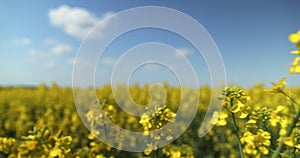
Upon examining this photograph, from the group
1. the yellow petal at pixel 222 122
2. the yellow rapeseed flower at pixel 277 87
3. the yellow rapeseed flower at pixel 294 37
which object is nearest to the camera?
the yellow rapeseed flower at pixel 294 37

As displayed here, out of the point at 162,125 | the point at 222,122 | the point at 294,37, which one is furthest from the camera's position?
the point at 162,125

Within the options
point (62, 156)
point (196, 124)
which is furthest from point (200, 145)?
point (62, 156)

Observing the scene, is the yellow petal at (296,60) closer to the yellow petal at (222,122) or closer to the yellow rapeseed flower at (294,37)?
the yellow rapeseed flower at (294,37)

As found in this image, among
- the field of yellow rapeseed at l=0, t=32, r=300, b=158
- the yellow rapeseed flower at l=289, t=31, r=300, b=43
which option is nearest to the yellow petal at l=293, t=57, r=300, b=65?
the field of yellow rapeseed at l=0, t=32, r=300, b=158

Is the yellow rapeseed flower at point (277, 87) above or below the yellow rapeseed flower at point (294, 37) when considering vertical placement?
below

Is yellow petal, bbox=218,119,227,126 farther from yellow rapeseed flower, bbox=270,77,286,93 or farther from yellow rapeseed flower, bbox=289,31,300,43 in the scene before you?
yellow rapeseed flower, bbox=289,31,300,43

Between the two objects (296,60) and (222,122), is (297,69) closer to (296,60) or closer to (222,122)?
(296,60)

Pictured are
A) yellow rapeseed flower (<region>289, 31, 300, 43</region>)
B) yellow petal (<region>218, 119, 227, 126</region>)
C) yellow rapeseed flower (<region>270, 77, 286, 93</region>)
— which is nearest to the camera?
yellow rapeseed flower (<region>289, 31, 300, 43</region>)

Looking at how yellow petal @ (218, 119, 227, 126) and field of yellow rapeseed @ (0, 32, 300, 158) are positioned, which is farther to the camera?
yellow petal @ (218, 119, 227, 126)

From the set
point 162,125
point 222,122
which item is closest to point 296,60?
point 222,122

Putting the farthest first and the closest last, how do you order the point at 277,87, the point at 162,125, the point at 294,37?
the point at 162,125
the point at 277,87
the point at 294,37

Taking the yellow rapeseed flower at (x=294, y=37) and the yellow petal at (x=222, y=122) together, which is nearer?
the yellow rapeseed flower at (x=294, y=37)

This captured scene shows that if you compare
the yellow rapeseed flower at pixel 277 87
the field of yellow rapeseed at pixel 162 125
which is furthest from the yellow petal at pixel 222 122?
the yellow rapeseed flower at pixel 277 87

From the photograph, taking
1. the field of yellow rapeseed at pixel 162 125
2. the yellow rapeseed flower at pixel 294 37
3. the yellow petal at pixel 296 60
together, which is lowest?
the field of yellow rapeseed at pixel 162 125
